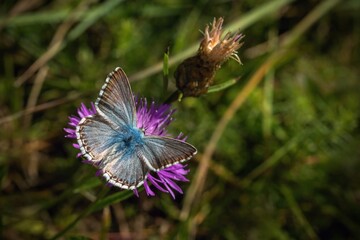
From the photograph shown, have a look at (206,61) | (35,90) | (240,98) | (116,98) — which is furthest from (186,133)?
(116,98)

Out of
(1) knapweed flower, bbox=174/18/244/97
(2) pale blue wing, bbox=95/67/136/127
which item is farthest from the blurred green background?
(2) pale blue wing, bbox=95/67/136/127

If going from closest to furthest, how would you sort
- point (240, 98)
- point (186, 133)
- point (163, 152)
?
1. point (163, 152)
2. point (186, 133)
3. point (240, 98)

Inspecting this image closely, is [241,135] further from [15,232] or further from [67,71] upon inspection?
Answer: [15,232]

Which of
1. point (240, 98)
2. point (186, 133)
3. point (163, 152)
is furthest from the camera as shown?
point (240, 98)

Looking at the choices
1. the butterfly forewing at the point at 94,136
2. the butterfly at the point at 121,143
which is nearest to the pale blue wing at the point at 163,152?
the butterfly at the point at 121,143

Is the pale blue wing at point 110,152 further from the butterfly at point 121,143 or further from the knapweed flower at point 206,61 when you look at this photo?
the knapweed flower at point 206,61

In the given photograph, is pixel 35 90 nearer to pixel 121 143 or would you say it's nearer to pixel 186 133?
pixel 186 133

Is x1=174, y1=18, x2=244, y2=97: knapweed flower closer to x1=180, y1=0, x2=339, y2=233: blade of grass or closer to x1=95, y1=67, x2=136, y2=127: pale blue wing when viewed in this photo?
x1=95, y1=67, x2=136, y2=127: pale blue wing
